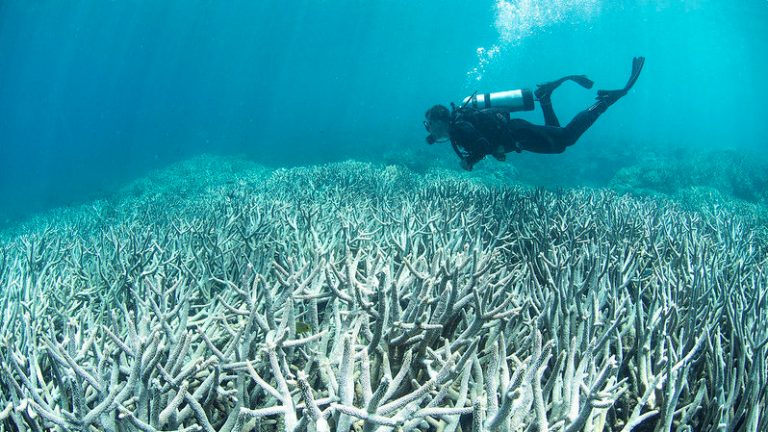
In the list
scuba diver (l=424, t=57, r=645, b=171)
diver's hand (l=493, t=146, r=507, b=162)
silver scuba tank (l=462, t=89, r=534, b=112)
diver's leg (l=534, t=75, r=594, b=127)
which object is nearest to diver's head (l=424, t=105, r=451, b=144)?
scuba diver (l=424, t=57, r=645, b=171)

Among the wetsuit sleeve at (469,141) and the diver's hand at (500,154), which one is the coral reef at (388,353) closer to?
the wetsuit sleeve at (469,141)

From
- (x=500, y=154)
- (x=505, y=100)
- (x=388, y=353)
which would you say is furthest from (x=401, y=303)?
(x=505, y=100)

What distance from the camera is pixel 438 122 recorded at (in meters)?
6.59

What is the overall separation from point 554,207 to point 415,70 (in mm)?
145820

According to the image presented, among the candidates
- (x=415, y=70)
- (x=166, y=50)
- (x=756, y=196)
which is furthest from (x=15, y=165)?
(x=756, y=196)

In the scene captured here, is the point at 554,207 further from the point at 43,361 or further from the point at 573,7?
the point at 573,7

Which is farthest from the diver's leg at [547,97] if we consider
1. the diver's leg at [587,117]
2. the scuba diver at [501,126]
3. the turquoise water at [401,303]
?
the turquoise water at [401,303]

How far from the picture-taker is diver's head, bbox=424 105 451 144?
655 cm

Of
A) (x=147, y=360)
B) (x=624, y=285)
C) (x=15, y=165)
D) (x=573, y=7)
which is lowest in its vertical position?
(x=624, y=285)

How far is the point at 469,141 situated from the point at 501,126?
2.97 ft

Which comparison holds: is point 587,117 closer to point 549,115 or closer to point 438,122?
point 549,115

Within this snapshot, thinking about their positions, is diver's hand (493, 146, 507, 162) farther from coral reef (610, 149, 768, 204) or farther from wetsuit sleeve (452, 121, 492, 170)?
coral reef (610, 149, 768, 204)

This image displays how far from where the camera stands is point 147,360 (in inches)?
54.2

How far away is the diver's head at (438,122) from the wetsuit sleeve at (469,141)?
0.33 metres
